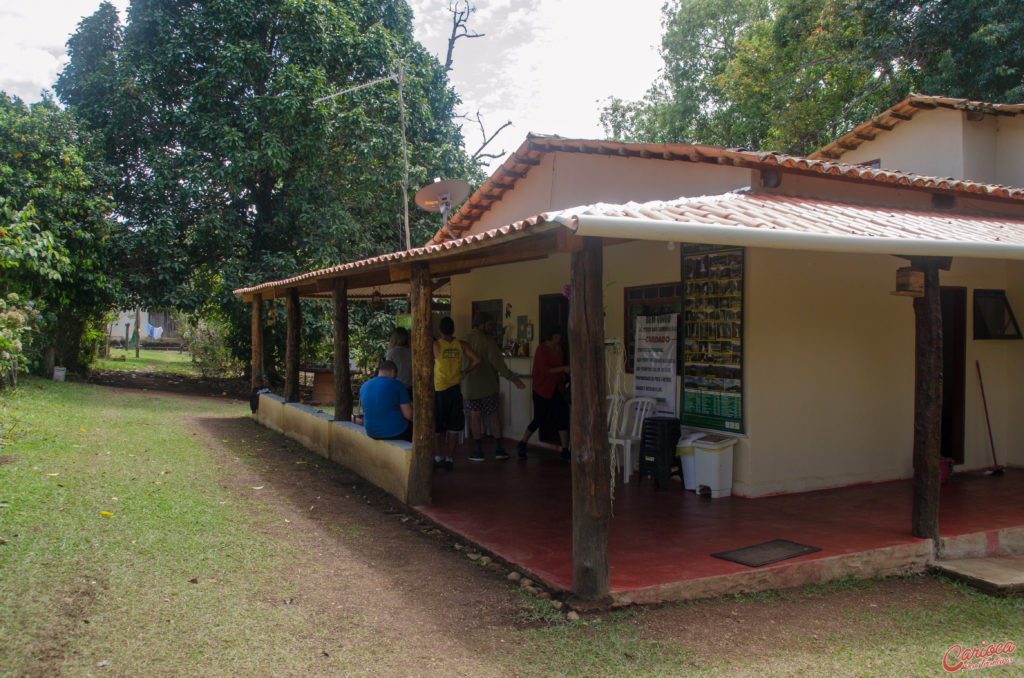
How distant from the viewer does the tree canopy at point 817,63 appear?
50.6 feet

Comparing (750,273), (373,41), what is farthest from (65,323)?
(750,273)

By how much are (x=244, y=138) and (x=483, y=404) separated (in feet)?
33.2

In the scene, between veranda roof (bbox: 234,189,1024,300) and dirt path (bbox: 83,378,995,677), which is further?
veranda roof (bbox: 234,189,1024,300)

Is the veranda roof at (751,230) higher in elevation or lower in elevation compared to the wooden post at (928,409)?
higher

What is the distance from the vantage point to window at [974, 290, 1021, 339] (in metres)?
8.25

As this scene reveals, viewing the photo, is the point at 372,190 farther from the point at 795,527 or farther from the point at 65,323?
the point at 795,527

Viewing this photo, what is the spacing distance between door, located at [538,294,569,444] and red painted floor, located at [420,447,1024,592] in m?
1.77

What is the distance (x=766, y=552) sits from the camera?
521 cm

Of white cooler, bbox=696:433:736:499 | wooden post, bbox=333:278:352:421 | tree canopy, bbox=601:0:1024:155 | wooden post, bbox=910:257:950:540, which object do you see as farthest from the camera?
tree canopy, bbox=601:0:1024:155

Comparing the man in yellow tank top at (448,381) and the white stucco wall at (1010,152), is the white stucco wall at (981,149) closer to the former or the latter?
the white stucco wall at (1010,152)

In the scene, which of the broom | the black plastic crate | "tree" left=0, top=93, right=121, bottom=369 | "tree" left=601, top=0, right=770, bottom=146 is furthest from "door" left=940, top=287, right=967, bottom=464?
"tree" left=601, top=0, right=770, bottom=146

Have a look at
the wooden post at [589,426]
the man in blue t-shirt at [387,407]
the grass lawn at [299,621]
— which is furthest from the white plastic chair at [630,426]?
the wooden post at [589,426]

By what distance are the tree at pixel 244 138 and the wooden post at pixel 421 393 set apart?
9732 millimetres

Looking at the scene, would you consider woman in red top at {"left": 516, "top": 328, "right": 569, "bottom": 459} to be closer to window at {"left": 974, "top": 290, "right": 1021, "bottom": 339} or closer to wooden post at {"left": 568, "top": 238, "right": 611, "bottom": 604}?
wooden post at {"left": 568, "top": 238, "right": 611, "bottom": 604}
